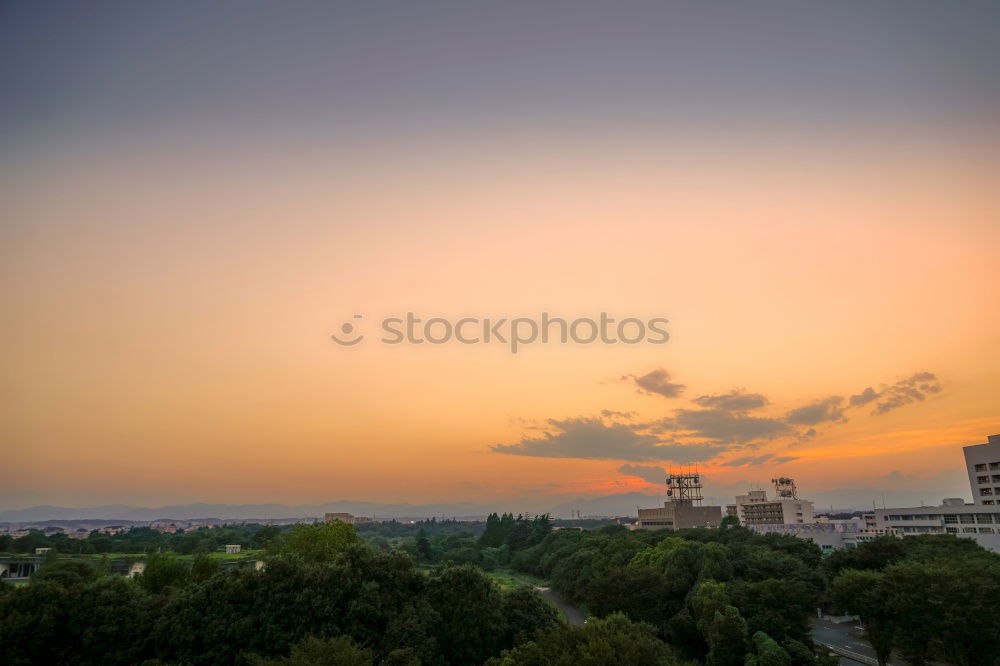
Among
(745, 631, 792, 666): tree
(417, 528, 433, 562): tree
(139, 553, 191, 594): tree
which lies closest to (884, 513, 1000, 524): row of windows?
(745, 631, 792, 666): tree

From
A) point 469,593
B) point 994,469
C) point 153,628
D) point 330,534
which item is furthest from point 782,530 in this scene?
point 153,628

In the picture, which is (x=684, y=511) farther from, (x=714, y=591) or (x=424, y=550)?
(x=714, y=591)

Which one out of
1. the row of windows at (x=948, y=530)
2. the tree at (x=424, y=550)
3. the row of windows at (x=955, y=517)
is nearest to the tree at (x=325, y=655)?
the row of windows at (x=955, y=517)

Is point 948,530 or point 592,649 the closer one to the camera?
point 592,649

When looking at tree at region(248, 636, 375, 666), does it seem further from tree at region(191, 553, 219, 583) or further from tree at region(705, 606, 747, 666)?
tree at region(705, 606, 747, 666)

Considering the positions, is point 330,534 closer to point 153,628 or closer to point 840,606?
point 153,628

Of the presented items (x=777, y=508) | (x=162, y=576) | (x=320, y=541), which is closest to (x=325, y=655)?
(x=162, y=576)

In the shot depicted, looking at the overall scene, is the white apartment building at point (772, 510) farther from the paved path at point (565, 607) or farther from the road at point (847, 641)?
the road at point (847, 641)
